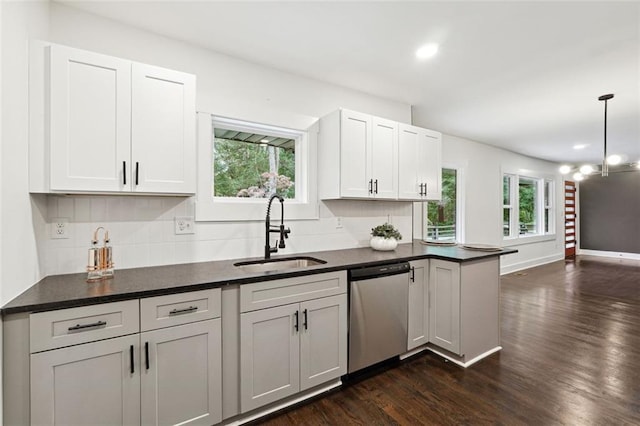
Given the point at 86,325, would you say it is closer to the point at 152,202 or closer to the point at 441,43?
the point at 152,202


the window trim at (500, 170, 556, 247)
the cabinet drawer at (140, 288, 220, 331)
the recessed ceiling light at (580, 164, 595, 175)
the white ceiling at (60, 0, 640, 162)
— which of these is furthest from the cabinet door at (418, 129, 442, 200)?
the window trim at (500, 170, 556, 247)

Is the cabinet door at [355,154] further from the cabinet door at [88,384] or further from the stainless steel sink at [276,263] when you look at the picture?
the cabinet door at [88,384]

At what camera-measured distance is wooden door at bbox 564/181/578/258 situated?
8.04 m

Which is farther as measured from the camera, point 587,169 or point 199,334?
point 587,169

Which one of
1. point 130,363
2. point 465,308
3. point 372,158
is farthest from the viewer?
point 372,158

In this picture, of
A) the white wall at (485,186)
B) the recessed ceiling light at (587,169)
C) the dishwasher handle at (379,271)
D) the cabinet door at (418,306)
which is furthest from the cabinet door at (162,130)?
the recessed ceiling light at (587,169)

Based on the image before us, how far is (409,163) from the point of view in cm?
307

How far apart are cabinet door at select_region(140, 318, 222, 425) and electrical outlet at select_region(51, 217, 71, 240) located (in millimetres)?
925

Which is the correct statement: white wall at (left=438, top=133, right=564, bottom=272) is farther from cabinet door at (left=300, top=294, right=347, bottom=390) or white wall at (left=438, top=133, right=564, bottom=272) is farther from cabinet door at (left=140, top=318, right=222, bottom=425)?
cabinet door at (left=140, top=318, right=222, bottom=425)

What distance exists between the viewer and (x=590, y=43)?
2.25 metres

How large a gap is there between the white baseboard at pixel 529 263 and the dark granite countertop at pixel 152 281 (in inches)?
163

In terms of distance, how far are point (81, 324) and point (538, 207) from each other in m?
8.85

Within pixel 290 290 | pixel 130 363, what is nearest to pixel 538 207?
pixel 290 290

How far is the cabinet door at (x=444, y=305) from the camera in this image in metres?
2.48
